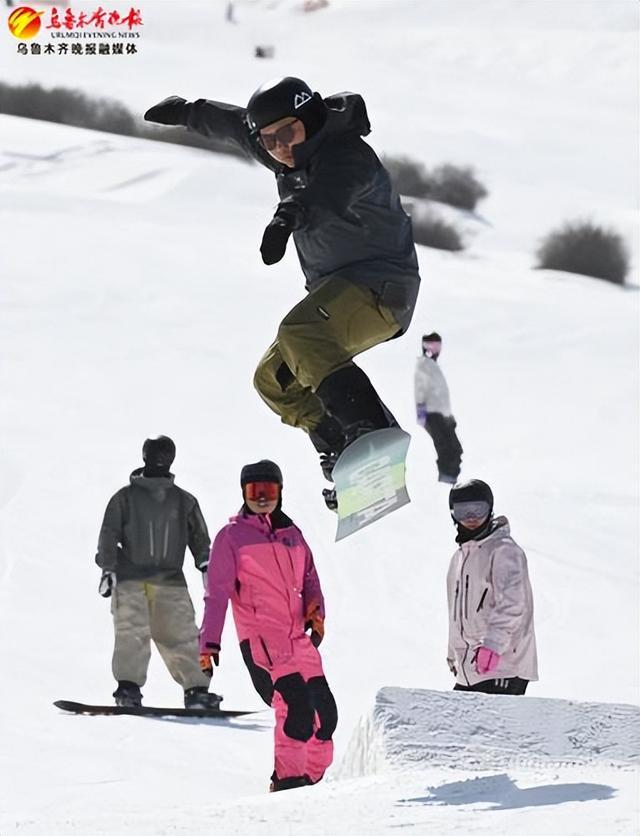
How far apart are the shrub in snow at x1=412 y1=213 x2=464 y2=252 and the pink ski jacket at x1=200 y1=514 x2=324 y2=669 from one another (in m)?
20.2

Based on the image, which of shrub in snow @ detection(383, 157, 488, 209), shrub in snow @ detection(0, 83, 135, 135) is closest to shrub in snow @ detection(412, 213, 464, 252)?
shrub in snow @ detection(383, 157, 488, 209)

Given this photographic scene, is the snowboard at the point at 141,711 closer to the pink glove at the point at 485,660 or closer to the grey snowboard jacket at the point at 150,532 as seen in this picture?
the grey snowboard jacket at the point at 150,532

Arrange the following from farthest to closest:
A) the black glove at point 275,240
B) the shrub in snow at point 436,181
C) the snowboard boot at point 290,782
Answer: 1. the shrub in snow at point 436,181
2. the snowboard boot at point 290,782
3. the black glove at point 275,240

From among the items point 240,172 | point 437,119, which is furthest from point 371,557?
Answer: point 437,119

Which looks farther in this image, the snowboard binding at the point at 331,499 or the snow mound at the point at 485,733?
the snowboard binding at the point at 331,499

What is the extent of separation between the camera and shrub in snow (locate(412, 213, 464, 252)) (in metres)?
26.5

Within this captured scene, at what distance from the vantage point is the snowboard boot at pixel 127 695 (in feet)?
26.9

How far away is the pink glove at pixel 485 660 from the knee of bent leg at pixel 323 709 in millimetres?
644

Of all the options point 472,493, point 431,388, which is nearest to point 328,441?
point 472,493

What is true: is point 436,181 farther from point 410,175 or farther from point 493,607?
point 493,607

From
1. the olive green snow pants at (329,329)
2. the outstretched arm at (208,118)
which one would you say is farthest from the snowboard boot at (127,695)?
the outstretched arm at (208,118)

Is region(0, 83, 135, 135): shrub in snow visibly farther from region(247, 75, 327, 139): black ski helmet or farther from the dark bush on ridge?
region(247, 75, 327, 139): black ski helmet

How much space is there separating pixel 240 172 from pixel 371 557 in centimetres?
1489

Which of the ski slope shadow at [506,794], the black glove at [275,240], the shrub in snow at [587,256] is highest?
the shrub in snow at [587,256]
